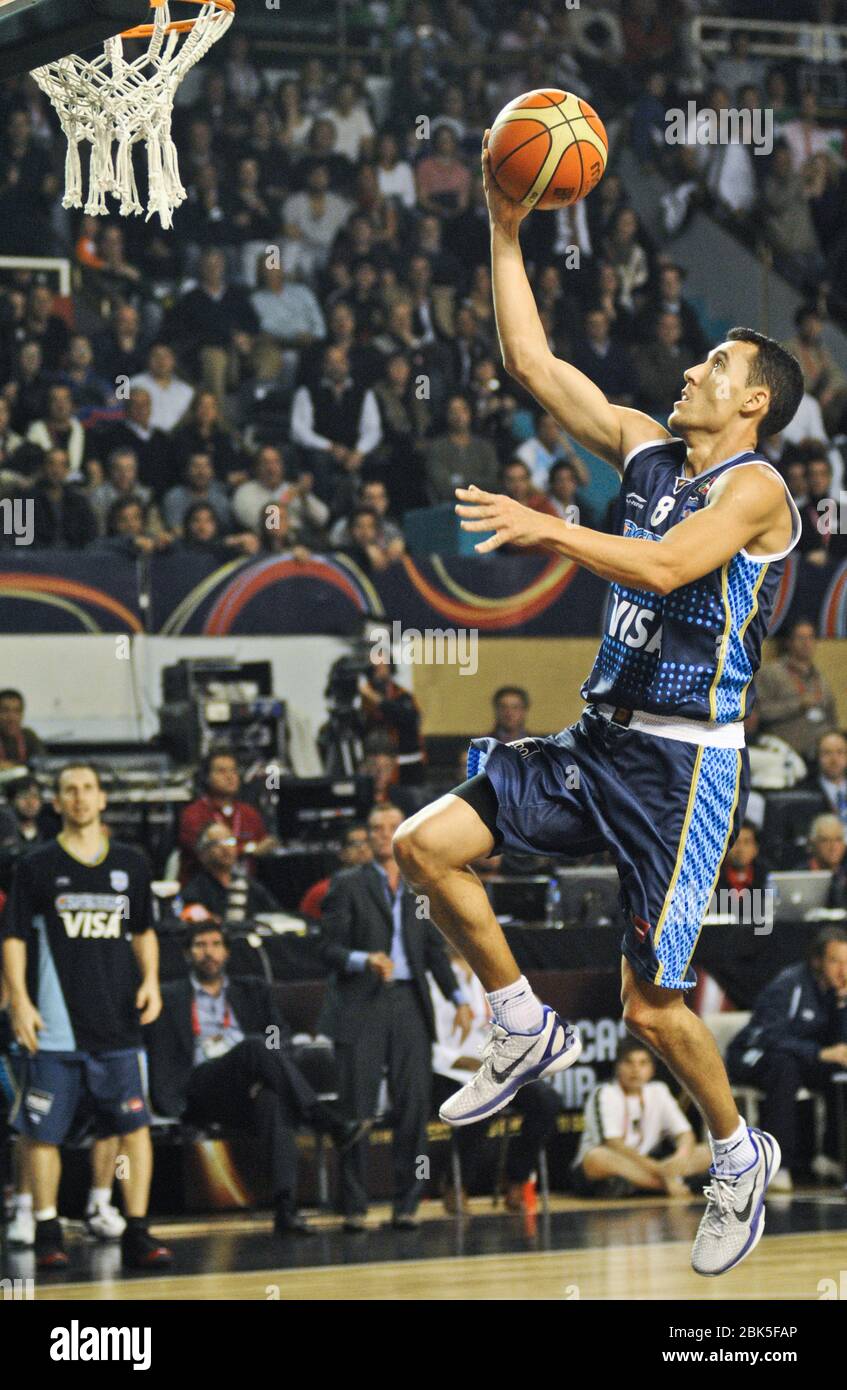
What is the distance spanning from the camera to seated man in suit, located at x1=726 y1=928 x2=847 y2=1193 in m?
11.3

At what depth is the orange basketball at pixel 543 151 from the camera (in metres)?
5.91

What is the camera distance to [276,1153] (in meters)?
10.2

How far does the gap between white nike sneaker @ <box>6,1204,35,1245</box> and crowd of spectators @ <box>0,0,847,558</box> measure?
183 inches

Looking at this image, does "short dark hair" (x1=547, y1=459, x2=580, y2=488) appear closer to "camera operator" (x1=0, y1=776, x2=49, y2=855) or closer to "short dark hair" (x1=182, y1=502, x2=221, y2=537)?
"short dark hair" (x1=182, y1=502, x2=221, y2=537)

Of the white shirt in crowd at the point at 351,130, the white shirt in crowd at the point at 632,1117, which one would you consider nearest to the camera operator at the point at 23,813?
the white shirt in crowd at the point at 632,1117

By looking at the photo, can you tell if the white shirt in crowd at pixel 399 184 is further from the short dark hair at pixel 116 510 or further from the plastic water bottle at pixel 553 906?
the plastic water bottle at pixel 553 906

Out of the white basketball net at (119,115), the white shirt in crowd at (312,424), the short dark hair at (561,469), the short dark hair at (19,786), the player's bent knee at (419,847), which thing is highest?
the white basketball net at (119,115)

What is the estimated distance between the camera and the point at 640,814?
5.87 meters

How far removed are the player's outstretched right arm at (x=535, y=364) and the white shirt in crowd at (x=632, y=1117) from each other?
5.92 m

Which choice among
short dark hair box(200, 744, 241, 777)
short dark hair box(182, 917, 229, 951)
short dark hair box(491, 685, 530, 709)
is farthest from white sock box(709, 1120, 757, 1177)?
short dark hair box(491, 685, 530, 709)
